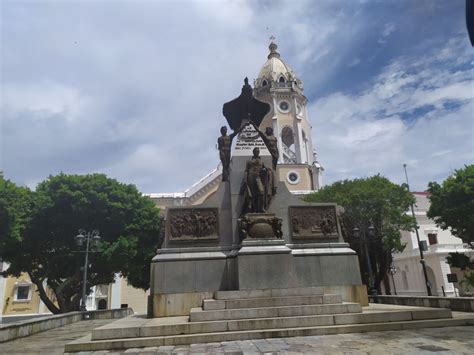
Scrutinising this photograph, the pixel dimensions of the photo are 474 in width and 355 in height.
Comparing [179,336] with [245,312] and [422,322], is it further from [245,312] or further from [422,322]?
[422,322]

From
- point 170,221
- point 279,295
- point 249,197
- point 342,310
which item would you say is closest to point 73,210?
point 170,221

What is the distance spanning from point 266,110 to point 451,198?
2192 cm

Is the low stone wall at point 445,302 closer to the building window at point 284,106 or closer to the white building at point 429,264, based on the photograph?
the white building at point 429,264

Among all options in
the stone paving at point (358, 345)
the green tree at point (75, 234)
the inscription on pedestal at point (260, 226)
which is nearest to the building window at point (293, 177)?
the green tree at point (75, 234)

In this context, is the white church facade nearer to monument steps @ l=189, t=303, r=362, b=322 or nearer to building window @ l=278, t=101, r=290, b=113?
building window @ l=278, t=101, r=290, b=113

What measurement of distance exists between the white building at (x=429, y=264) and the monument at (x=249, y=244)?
95.1ft

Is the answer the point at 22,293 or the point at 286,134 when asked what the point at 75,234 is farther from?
the point at 286,134

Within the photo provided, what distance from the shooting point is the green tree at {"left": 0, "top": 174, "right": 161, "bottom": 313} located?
25.7 metres

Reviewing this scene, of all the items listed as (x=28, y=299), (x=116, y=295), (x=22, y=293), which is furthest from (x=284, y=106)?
(x=22, y=293)

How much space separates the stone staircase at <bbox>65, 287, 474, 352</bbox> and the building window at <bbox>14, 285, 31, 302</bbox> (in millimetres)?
41474

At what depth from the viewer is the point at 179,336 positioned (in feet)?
24.0

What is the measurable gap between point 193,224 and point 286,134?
5229 cm

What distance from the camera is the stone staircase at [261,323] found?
7258 mm

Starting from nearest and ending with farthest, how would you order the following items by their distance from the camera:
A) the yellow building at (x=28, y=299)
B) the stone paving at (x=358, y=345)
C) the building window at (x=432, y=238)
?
1. the stone paving at (x=358, y=345)
2. the yellow building at (x=28, y=299)
3. the building window at (x=432, y=238)
